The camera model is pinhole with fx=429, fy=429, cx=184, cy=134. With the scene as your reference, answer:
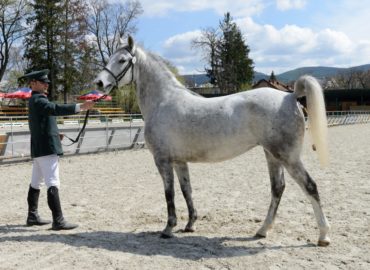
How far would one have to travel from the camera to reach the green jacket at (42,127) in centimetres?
517

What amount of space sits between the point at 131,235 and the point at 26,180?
5.54 m

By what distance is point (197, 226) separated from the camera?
5477 millimetres

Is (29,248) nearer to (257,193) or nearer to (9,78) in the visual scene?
(257,193)

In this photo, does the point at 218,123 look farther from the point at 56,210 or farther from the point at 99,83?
the point at 56,210

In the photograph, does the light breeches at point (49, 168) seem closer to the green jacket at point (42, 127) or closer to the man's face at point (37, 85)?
the green jacket at point (42, 127)

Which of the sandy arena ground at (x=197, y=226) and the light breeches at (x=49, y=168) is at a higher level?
the light breeches at (x=49, y=168)

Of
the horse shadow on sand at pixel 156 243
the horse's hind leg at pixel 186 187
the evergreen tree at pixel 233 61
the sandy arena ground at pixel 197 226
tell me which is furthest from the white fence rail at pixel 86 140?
the evergreen tree at pixel 233 61

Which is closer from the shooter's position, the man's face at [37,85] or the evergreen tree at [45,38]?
the man's face at [37,85]


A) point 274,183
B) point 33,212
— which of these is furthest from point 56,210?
point 274,183

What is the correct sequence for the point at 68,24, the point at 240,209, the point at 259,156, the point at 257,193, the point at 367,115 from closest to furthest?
the point at 240,209 < the point at 257,193 < the point at 259,156 < the point at 68,24 < the point at 367,115

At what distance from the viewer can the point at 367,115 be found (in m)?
47.4

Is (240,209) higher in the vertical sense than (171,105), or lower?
lower

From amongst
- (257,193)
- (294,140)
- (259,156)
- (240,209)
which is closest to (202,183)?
(257,193)

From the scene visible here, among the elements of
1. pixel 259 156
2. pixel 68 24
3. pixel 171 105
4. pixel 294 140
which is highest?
pixel 68 24
